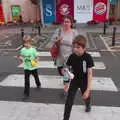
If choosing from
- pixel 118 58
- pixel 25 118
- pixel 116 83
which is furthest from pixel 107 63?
pixel 25 118

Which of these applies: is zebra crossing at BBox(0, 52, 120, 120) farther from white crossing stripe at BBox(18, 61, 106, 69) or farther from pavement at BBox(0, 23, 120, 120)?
white crossing stripe at BBox(18, 61, 106, 69)

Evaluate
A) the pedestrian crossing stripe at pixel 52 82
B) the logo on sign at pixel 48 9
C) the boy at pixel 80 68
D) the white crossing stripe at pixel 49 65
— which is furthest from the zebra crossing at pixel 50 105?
the logo on sign at pixel 48 9

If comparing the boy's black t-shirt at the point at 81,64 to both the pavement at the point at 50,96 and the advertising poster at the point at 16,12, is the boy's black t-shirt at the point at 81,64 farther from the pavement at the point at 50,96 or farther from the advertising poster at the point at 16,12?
the advertising poster at the point at 16,12

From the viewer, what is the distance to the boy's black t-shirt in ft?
15.9

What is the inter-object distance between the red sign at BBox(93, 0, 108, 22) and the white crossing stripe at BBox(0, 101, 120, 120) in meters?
5.21

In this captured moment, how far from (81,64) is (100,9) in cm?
619

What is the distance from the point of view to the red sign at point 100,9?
10430 millimetres

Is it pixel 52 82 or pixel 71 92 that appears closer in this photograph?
pixel 71 92

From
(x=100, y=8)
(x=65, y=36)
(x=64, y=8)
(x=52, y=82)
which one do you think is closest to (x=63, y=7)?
(x=64, y=8)

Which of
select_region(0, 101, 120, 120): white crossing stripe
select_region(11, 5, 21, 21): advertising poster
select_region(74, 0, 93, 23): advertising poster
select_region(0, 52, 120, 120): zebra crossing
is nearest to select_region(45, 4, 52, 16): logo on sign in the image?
select_region(74, 0, 93, 23): advertising poster

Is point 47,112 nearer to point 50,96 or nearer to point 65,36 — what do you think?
point 50,96

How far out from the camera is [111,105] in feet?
20.3

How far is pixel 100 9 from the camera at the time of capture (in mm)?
10586

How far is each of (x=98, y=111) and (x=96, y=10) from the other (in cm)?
559
